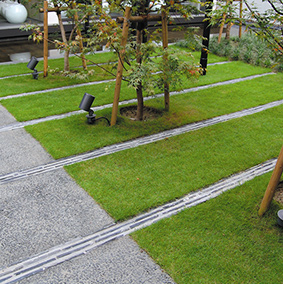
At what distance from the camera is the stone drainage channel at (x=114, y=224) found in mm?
3340

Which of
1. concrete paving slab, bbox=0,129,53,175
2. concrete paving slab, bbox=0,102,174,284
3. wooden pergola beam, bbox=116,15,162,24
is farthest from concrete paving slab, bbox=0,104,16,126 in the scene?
wooden pergola beam, bbox=116,15,162,24

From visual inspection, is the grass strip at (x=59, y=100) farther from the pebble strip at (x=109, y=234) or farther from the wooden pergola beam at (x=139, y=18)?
the pebble strip at (x=109, y=234)

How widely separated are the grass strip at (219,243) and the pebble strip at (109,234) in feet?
0.43

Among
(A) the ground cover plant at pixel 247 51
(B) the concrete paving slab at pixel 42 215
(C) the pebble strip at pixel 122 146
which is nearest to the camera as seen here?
(B) the concrete paving slab at pixel 42 215

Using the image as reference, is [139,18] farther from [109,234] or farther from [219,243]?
[219,243]

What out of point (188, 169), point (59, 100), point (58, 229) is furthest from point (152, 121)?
point (58, 229)

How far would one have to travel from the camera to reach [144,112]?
23.5ft

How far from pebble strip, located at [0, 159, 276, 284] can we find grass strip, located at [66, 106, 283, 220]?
0.11 metres

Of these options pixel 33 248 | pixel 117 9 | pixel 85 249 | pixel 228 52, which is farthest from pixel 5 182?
pixel 228 52

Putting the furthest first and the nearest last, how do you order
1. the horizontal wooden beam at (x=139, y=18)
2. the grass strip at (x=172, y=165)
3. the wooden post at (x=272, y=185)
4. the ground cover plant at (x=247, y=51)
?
the ground cover plant at (x=247, y=51)
the horizontal wooden beam at (x=139, y=18)
the grass strip at (x=172, y=165)
the wooden post at (x=272, y=185)

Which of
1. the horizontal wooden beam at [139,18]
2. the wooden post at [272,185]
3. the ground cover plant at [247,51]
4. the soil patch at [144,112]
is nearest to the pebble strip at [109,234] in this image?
the wooden post at [272,185]

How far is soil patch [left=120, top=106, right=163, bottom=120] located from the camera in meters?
6.91

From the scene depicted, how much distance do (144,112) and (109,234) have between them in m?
3.79

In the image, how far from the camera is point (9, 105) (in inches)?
286
